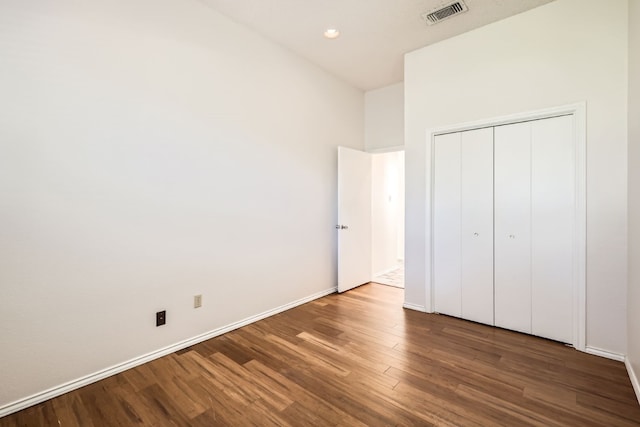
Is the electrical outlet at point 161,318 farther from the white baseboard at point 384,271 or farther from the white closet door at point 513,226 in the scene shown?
the white baseboard at point 384,271

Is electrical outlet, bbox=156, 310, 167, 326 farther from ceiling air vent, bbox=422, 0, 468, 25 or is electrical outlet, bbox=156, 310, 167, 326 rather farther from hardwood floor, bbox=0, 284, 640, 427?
ceiling air vent, bbox=422, 0, 468, 25

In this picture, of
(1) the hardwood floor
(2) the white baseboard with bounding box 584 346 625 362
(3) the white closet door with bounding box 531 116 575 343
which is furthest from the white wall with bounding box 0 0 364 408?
(2) the white baseboard with bounding box 584 346 625 362

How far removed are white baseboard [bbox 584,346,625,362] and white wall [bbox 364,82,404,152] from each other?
9.77 feet

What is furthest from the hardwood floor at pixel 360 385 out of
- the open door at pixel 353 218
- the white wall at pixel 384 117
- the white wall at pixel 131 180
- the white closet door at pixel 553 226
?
the white wall at pixel 384 117

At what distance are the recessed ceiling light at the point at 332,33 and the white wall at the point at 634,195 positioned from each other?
226 centimetres

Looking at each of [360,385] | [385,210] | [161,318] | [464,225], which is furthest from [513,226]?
[161,318]

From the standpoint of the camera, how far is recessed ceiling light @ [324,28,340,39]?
292cm

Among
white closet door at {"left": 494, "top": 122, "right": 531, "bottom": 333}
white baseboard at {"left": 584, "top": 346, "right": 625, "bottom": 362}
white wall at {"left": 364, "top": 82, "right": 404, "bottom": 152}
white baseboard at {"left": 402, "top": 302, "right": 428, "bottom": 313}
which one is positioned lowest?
white baseboard at {"left": 584, "top": 346, "right": 625, "bottom": 362}

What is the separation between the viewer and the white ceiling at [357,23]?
2537 mm

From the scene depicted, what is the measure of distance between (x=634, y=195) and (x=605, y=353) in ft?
4.17

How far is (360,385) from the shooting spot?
1.92m

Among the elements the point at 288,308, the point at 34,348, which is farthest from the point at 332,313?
the point at 34,348

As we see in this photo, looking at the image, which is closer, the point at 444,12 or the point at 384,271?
the point at 444,12

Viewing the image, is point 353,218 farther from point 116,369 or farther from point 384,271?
point 116,369
